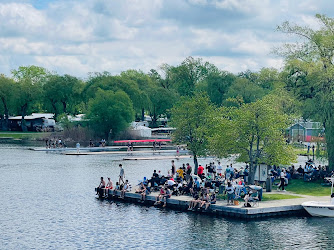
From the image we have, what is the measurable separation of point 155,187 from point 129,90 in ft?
285

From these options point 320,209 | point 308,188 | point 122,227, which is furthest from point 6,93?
point 320,209

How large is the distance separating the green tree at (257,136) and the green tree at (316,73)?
5570 mm

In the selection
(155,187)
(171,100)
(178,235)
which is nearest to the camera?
(178,235)

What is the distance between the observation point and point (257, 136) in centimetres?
4509

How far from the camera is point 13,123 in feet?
509

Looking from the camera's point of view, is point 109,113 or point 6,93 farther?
point 6,93

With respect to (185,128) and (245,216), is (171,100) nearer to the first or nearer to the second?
(185,128)

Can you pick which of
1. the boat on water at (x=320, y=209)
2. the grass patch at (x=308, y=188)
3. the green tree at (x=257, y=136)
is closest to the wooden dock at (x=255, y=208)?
the boat on water at (x=320, y=209)

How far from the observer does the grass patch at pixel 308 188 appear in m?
45.1

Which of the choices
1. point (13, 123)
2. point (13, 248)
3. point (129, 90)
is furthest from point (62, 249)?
point (13, 123)

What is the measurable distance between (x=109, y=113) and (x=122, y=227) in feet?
256

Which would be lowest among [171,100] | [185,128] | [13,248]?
[13,248]

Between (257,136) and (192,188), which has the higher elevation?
(257,136)

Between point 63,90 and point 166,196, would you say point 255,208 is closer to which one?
point 166,196
